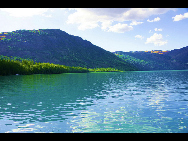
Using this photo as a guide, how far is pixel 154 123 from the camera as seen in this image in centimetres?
2236

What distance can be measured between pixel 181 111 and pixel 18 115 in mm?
21461

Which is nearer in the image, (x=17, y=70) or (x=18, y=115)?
(x=18, y=115)
